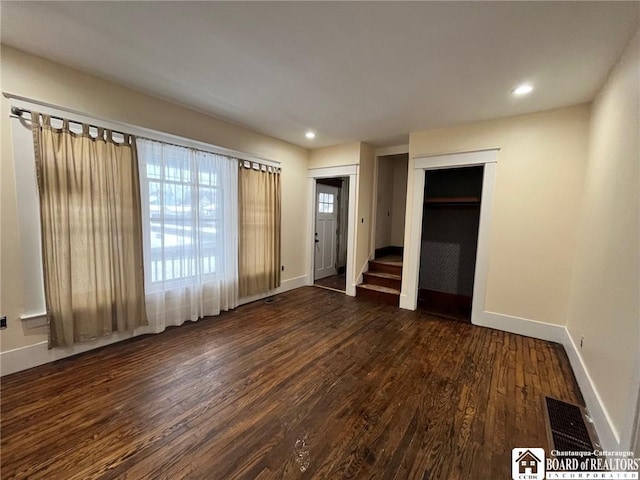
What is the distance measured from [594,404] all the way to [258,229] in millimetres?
3961

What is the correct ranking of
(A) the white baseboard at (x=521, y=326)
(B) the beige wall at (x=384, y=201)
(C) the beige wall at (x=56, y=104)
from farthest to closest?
(B) the beige wall at (x=384, y=201), (A) the white baseboard at (x=521, y=326), (C) the beige wall at (x=56, y=104)

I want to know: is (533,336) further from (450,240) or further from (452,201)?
(452,201)

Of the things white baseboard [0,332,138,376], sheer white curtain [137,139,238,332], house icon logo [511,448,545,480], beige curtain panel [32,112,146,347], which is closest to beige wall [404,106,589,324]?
house icon logo [511,448,545,480]

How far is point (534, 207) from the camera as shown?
312cm

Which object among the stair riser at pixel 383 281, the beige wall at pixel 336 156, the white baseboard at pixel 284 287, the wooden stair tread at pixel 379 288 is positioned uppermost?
the beige wall at pixel 336 156

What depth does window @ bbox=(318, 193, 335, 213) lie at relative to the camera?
5.61 m

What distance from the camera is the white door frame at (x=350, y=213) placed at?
15.1 ft

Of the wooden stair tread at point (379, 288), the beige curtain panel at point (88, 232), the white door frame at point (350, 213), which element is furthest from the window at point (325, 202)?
the beige curtain panel at point (88, 232)

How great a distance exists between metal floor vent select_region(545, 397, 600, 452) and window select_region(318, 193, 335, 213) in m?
4.48

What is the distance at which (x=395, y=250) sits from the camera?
5777 mm

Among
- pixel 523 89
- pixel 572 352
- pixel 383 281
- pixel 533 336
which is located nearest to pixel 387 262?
pixel 383 281

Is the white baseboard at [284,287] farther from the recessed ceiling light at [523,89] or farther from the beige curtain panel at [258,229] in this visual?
the recessed ceiling light at [523,89]

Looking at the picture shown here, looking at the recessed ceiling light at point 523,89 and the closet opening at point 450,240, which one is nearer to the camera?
the recessed ceiling light at point 523,89

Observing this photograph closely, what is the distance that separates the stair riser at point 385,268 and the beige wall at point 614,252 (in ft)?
7.78
